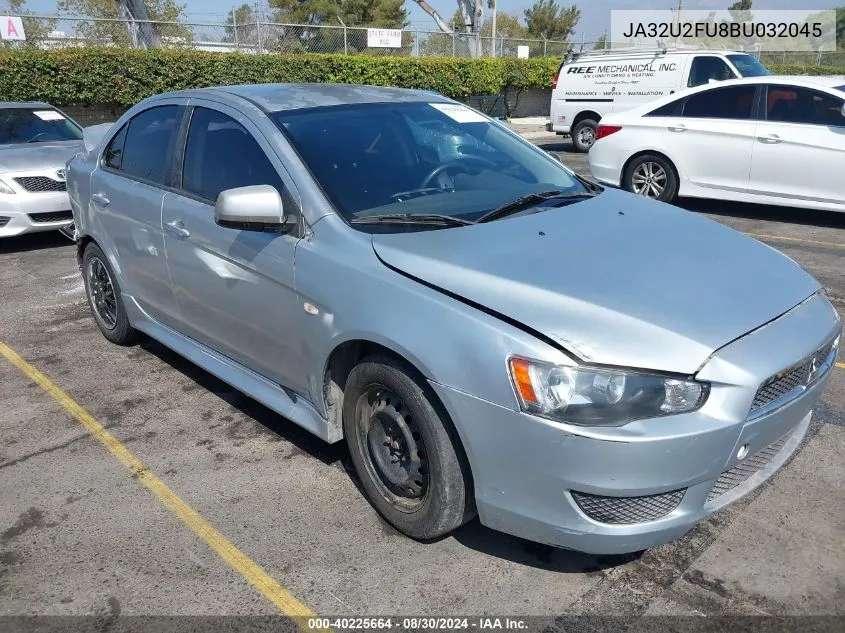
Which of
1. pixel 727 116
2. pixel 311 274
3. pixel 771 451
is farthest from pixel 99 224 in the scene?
pixel 727 116

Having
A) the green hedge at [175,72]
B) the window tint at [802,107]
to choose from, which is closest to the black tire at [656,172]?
the window tint at [802,107]

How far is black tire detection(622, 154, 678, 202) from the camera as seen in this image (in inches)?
352

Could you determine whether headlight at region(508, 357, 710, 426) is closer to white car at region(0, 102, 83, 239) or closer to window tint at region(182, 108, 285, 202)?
window tint at region(182, 108, 285, 202)

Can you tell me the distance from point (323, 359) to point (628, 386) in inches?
51.3

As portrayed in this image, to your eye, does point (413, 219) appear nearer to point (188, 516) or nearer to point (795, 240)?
point (188, 516)

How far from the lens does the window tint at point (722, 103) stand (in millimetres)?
8461

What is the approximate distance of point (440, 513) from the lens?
8.94 ft

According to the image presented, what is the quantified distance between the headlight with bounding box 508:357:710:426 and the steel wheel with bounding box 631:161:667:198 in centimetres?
725

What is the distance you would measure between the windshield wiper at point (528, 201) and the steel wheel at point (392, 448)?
2.96ft

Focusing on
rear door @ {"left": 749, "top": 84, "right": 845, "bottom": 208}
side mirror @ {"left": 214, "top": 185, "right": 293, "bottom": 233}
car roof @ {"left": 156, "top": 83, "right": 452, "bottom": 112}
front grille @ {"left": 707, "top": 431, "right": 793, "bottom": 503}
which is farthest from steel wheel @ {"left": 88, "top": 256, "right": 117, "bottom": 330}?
rear door @ {"left": 749, "top": 84, "right": 845, "bottom": 208}

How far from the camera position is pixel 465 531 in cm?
302

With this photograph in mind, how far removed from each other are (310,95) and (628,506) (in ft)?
8.70

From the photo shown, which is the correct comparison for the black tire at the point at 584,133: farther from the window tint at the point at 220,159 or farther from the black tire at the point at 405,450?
the black tire at the point at 405,450

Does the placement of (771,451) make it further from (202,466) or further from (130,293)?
(130,293)
